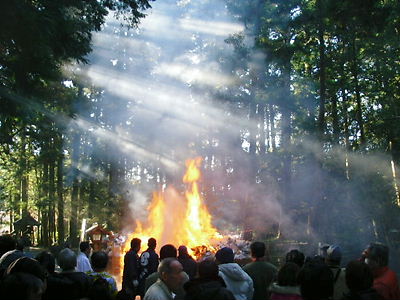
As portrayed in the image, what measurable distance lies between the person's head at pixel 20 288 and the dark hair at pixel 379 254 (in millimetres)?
3749

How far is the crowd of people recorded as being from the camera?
3.51 m

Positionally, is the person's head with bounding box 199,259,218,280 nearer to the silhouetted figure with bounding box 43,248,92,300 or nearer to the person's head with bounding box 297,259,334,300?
the person's head with bounding box 297,259,334,300

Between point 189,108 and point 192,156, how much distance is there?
16.8 ft

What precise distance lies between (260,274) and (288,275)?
1730 mm

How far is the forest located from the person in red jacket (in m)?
8.00

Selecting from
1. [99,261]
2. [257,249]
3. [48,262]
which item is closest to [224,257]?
[257,249]

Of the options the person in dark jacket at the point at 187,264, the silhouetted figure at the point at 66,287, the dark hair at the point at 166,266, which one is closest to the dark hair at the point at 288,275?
the dark hair at the point at 166,266

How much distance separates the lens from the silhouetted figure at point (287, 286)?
418 cm

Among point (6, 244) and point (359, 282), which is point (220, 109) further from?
point (359, 282)

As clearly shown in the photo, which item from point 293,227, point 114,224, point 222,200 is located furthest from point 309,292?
point 222,200

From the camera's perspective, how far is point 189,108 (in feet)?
127

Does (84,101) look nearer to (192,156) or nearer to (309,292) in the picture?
(192,156)

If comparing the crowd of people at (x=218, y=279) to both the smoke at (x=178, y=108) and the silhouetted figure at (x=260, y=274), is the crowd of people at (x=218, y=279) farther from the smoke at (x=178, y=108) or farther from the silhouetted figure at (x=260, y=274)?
the smoke at (x=178, y=108)

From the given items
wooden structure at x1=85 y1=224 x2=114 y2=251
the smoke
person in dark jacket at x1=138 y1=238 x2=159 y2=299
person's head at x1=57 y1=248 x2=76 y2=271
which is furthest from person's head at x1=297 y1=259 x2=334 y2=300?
the smoke
